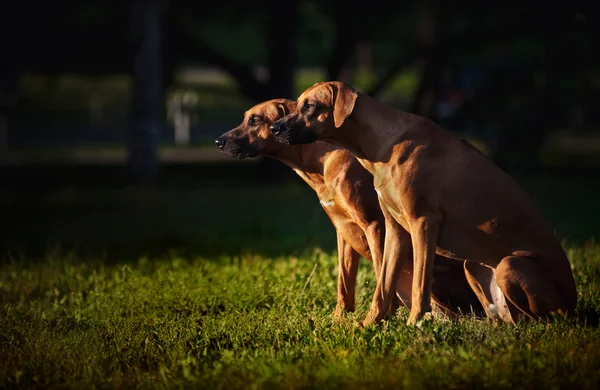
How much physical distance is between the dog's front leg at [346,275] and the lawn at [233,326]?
0.14 meters

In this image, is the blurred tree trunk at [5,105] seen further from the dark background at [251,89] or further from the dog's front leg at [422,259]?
the dog's front leg at [422,259]

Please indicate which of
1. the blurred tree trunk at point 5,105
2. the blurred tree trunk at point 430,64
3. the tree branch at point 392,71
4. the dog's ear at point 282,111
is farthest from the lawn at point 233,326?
the blurred tree trunk at point 5,105

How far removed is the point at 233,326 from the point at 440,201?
70.5 inches

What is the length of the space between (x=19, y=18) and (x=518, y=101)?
10610mm

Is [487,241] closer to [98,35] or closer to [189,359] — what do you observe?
[189,359]

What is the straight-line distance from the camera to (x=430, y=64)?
21562mm

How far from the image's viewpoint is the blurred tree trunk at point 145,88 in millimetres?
19281

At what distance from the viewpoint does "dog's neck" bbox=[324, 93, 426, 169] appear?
675cm

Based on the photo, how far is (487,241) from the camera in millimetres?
6691

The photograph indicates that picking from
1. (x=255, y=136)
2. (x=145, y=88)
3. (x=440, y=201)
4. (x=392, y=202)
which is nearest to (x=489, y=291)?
(x=440, y=201)

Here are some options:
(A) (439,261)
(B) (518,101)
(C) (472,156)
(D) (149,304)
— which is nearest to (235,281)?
(D) (149,304)

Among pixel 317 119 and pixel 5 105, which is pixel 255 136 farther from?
pixel 5 105

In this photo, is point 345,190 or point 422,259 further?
point 345,190

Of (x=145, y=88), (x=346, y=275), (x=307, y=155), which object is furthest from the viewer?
(x=145, y=88)
